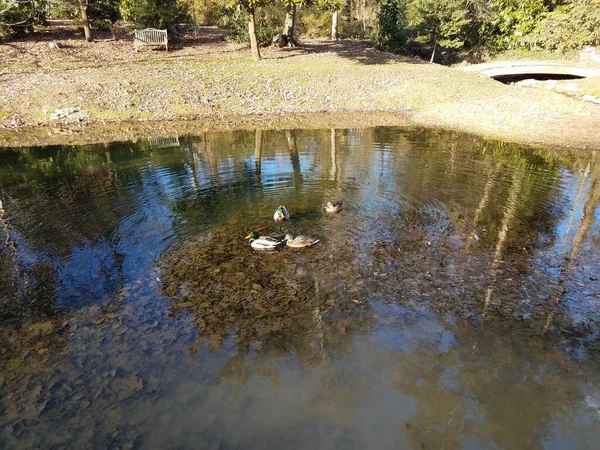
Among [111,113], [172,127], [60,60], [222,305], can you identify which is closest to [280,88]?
[172,127]

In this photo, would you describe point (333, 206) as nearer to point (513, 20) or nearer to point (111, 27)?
point (111, 27)

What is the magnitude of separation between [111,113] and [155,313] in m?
20.4

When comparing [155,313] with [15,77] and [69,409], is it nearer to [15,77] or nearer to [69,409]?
[69,409]

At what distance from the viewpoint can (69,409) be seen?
5.95m

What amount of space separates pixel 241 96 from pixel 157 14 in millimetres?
13444

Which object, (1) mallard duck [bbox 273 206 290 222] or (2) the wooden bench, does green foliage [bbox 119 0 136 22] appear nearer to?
(2) the wooden bench

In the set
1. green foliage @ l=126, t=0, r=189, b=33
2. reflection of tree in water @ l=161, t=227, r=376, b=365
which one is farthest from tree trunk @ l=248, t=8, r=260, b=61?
reflection of tree in water @ l=161, t=227, r=376, b=365

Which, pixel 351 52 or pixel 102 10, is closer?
pixel 102 10

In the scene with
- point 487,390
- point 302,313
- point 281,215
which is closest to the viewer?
point 487,390

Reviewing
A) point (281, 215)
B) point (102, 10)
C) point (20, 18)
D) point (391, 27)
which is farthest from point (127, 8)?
point (281, 215)

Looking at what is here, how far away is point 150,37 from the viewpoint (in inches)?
1287

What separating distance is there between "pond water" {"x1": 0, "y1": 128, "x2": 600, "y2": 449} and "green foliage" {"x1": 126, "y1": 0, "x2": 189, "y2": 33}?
2381 centimetres

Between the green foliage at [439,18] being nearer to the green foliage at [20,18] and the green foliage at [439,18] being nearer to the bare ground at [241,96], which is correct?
the bare ground at [241,96]

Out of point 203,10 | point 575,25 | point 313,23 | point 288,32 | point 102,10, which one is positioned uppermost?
point 203,10
